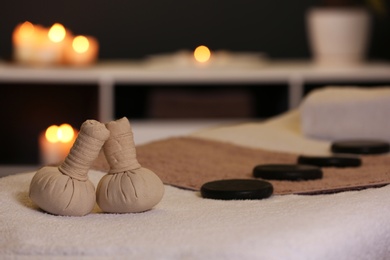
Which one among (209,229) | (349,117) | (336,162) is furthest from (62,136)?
(209,229)

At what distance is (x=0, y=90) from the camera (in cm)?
360

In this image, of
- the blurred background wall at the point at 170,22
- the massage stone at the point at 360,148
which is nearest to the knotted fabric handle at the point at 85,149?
the massage stone at the point at 360,148

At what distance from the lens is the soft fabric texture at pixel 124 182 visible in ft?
3.54

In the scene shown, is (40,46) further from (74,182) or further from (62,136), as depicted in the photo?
(74,182)

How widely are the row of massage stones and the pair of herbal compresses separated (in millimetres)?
121

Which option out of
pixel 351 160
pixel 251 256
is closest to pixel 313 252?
pixel 251 256

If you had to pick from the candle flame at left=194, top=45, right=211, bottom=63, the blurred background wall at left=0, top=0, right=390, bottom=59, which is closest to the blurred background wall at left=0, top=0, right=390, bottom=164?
the blurred background wall at left=0, top=0, right=390, bottom=59

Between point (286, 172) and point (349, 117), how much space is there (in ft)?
1.89

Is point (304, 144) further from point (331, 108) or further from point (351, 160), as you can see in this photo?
point (351, 160)

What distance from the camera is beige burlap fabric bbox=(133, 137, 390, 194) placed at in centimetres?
127

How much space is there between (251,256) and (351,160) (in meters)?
0.59

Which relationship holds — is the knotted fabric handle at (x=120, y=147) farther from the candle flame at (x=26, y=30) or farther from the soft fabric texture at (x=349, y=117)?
the candle flame at (x=26, y=30)

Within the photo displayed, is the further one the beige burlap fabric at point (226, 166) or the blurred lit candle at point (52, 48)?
the blurred lit candle at point (52, 48)

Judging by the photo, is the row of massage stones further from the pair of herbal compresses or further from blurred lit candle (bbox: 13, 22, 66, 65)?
blurred lit candle (bbox: 13, 22, 66, 65)
